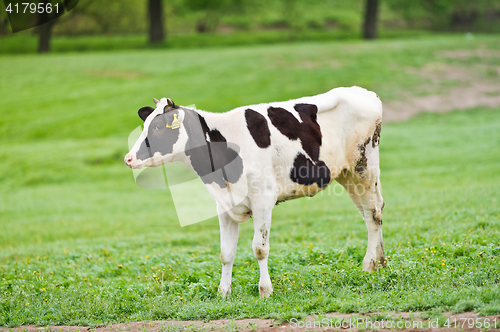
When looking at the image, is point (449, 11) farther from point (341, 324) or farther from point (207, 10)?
point (341, 324)

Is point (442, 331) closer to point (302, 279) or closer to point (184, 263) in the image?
point (302, 279)

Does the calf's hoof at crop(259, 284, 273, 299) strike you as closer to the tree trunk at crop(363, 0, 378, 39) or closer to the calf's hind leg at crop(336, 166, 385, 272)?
the calf's hind leg at crop(336, 166, 385, 272)

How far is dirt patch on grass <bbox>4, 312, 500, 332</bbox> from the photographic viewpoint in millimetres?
4750

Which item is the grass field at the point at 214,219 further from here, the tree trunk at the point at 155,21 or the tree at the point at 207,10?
the tree at the point at 207,10

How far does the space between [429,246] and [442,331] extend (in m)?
3.20

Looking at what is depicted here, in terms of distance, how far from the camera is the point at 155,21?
1732 inches

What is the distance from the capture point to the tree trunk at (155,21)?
1670 inches

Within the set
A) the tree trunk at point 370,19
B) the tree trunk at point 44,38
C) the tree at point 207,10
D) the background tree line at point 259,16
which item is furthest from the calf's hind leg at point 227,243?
the tree at point 207,10

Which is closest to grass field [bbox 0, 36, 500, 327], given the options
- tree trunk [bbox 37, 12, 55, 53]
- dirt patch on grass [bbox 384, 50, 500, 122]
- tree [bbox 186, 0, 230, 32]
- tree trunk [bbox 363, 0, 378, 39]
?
dirt patch on grass [bbox 384, 50, 500, 122]

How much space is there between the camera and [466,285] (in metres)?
5.84

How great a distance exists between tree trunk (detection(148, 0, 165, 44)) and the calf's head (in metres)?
39.3

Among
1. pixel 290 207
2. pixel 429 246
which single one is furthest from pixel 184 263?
pixel 290 207

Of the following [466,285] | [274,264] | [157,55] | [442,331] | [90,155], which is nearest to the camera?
[442,331]

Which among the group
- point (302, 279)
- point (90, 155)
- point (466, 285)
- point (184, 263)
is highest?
point (466, 285)
